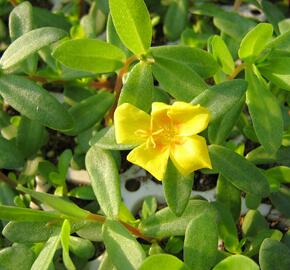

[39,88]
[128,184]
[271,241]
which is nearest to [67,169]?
[128,184]

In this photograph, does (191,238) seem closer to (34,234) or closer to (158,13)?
(34,234)

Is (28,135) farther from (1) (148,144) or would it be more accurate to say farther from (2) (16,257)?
(1) (148,144)

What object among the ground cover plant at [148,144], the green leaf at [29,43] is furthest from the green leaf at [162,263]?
the green leaf at [29,43]

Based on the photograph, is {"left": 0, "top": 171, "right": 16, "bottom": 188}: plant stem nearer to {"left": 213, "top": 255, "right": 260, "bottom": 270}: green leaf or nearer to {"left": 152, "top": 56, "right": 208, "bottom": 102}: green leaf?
{"left": 152, "top": 56, "right": 208, "bottom": 102}: green leaf

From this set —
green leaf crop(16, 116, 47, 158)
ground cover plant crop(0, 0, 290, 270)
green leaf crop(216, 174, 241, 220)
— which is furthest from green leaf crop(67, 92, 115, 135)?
green leaf crop(216, 174, 241, 220)

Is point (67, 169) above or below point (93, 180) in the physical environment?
below

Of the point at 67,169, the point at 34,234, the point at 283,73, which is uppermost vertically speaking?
the point at 283,73

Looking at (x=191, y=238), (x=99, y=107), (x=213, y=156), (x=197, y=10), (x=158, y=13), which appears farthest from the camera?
(x=158, y=13)
